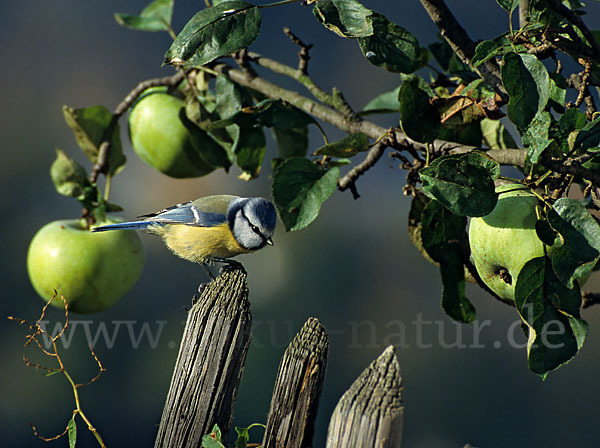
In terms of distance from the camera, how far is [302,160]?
982 millimetres

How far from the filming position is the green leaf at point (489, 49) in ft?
2.58

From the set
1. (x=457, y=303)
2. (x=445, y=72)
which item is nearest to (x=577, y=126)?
(x=457, y=303)

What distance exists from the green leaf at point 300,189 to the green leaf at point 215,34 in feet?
0.60

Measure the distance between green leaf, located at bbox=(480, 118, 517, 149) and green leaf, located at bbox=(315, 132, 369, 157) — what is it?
269mm

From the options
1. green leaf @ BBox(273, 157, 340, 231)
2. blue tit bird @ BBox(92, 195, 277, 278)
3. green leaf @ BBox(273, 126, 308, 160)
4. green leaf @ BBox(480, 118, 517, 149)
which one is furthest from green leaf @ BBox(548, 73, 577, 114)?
green leaf @ BBox(273, 126, 308, 160)

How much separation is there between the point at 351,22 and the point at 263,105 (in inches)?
10.9

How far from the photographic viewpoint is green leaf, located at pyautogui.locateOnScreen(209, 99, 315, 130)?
3.52 ft

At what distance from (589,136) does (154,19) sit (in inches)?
40.9

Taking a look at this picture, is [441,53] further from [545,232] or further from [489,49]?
[545,232]

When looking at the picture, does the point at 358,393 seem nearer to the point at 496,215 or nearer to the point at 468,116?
the point at 496,215

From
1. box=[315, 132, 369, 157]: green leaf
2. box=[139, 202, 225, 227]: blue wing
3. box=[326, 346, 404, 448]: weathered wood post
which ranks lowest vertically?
box=[326, 346, 404, 448]: weathered wood post

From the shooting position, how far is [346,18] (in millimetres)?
838

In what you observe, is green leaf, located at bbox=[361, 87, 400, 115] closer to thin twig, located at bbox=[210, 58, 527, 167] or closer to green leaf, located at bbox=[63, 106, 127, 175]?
thin twig, located at bbox=[210, 58, 527, 167]

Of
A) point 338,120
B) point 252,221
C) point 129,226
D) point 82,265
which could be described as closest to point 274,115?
point 338,120
